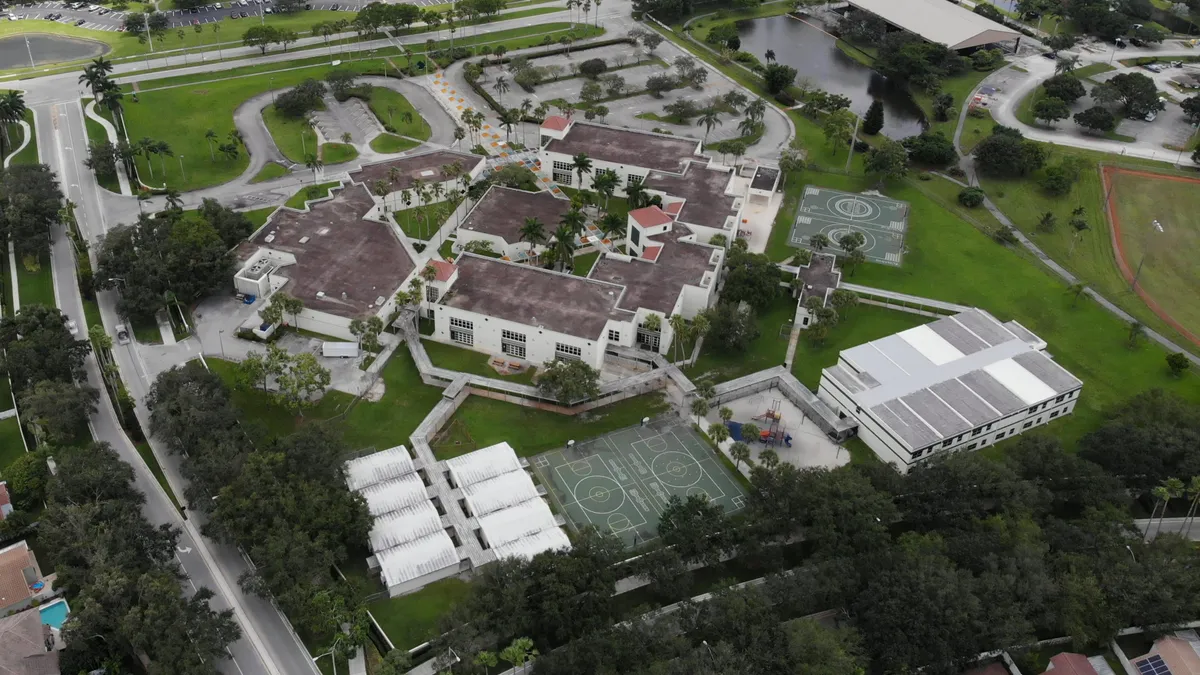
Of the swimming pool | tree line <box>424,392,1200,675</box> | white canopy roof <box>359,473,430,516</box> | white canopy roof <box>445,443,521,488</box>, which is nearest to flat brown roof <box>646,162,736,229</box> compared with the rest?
tree line <box>424,392,1200,675</box>

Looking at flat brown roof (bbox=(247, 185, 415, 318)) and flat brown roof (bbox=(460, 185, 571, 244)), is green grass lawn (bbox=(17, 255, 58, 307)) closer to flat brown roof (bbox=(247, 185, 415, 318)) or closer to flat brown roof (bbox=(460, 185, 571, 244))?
flat brown roof (bbox=(247, 185, 415, 318))

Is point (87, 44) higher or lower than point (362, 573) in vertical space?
higher

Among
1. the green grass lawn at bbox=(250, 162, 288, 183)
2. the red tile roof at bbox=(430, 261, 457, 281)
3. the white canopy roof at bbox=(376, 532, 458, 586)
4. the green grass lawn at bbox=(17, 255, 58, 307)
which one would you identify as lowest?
the white canopy roof at bbox=(376, 532, 458, 586)

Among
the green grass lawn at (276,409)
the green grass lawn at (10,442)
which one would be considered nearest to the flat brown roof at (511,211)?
the green grass lawn at (276,409)

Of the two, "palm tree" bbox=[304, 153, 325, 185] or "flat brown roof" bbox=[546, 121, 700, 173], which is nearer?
"palm tree" bbox=[304, 153, 325, 185]

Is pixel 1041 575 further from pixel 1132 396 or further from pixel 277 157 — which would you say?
pixel 277 157

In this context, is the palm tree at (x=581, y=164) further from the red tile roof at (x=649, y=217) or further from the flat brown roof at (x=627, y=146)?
the red tile roof at (x=649, y=217)

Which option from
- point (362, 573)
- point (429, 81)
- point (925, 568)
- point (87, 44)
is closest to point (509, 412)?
point (362, 573)
